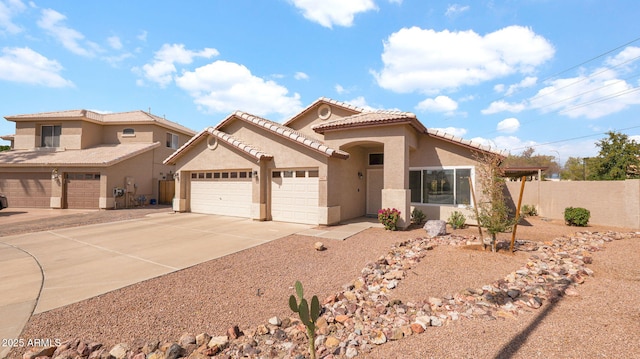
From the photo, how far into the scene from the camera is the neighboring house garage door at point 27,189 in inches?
733

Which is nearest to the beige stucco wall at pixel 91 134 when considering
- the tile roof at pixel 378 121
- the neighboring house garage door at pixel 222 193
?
the neighboring house garage door at pixel 222 193

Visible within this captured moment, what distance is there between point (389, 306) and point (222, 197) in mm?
12567

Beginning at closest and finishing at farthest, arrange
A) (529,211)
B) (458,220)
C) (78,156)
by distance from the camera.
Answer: (458,220) → (529,211) → (78,156)

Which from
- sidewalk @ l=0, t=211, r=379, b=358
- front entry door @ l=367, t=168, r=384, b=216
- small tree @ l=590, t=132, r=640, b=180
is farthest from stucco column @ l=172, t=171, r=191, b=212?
small tree @ l=590, t=132, r=640, b=180

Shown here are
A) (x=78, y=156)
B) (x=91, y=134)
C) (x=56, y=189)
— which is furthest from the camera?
(x=91, y=134)

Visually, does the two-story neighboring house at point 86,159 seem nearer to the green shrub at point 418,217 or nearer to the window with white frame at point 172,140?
the window with white frame at point 172,140

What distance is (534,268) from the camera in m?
6.08

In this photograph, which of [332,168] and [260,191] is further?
[260,191]

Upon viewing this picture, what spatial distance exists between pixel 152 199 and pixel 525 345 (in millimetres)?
24723

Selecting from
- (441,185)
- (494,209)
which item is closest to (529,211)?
(441,185)

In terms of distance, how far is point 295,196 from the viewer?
12.6m

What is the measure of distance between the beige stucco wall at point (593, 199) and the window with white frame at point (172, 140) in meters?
27.7

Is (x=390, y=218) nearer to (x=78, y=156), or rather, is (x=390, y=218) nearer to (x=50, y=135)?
(x=78, y=156)

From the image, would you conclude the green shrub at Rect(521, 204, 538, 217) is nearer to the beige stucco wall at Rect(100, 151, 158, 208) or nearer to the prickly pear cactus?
the prickly pear cactus
